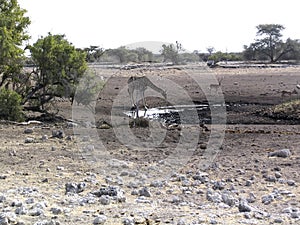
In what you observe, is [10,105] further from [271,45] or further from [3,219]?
[271,45]

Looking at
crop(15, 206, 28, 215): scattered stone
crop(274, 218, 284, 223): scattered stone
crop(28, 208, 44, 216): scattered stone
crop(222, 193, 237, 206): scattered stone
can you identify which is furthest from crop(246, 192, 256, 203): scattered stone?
crop(15, 206, 28, 215): scattered stone

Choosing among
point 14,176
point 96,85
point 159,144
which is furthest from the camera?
point 96,85

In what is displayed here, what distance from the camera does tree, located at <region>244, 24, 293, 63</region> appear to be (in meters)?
85.9

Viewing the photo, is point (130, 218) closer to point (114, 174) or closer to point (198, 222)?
point (198, 222)

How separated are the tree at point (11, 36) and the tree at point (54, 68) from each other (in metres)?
0.83

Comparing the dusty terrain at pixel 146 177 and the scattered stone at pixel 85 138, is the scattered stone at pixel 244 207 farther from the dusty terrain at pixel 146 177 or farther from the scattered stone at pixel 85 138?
the scattered stone at pixel 85 138

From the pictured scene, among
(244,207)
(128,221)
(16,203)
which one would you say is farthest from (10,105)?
(244,207)

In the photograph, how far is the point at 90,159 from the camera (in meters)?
11.8

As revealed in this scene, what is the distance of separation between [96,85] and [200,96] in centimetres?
1321

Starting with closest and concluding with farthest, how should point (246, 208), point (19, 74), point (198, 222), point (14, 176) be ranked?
point (198, 222) → point (246, 208) → point (14, 176) → point (19, 74)

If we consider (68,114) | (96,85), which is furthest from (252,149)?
(68,114)

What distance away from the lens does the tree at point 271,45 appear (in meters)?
85.9

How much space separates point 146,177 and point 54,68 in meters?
12.9

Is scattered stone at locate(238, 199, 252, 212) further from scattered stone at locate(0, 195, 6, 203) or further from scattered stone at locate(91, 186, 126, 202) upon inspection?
scattered stone at locate(0, 195, 6, 203)
